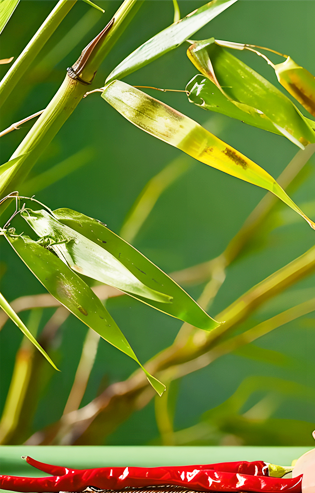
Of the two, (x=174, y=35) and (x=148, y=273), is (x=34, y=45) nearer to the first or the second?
(x=174, y=35)

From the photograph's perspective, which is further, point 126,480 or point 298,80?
point 126,480

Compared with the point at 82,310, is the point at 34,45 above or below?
above

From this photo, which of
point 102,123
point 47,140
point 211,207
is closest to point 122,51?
point 102,123

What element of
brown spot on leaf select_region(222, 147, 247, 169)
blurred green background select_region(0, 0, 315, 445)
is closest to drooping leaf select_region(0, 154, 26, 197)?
brown spot on leaf select_region(222, 147, 247, 169)

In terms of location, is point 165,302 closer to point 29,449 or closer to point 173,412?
point 29,449

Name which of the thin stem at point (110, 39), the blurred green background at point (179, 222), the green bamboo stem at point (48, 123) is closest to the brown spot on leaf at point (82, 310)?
the green bamboo stem at point (48, 123)

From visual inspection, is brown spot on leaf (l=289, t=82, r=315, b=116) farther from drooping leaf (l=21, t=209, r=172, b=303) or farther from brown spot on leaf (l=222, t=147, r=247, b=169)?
drooping leaf (l=21, t=209, r=172, b=303)

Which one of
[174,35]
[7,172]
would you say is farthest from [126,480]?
[174,35]
